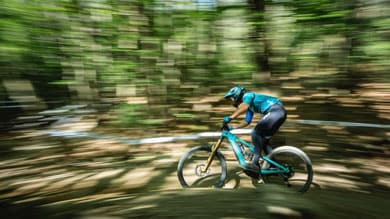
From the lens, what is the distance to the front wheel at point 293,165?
Result: 4.83 metres

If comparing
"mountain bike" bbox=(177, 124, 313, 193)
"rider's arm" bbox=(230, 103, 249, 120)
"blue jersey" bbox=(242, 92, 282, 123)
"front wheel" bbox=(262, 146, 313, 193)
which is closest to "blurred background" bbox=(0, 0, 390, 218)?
"front wheel" bbox=(262, 146, 313, 193)

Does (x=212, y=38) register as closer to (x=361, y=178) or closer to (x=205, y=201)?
(x=361, y=178)

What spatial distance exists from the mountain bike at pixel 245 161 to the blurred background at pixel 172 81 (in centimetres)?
55

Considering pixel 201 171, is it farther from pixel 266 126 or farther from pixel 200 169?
pixel 266 126

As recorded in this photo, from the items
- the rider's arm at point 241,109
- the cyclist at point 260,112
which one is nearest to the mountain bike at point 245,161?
the cyclist at point 260,112

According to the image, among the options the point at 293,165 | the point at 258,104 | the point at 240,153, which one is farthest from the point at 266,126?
the point at 293,165

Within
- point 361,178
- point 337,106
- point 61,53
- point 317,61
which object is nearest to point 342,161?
point 361,178

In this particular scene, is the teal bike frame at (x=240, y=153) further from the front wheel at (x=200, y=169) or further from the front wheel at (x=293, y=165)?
the front wheel at (x=200, y=169)

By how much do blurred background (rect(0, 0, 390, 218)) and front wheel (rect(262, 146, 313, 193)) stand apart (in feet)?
1.44

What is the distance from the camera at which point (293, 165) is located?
213 inches

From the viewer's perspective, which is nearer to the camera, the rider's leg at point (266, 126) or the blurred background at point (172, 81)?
the rider's leg at point (266, 126)

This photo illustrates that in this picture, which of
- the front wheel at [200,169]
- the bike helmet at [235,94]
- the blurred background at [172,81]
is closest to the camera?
the bike helmet at [235,94]

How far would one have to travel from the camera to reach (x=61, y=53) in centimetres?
755

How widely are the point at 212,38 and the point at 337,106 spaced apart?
13.0 ft
